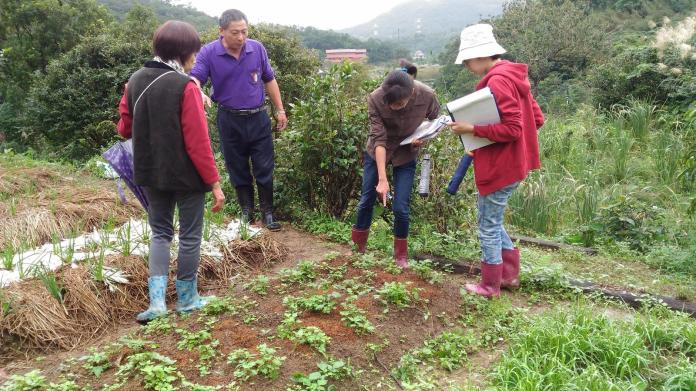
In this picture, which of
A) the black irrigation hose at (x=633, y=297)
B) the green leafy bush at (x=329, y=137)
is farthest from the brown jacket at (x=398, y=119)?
the black irrigation hose at (x=633, y=297)

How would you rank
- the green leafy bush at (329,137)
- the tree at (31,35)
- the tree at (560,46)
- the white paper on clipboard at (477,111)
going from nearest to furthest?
the white paper on clipboard at (477,111) < the green leafy bush at (329,137) < the tree at (31,35) < the tree at (560,46)

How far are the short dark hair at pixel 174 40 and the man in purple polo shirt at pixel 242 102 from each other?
1.32 m

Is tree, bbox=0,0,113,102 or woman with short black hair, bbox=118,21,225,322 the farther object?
tree, bbox=0,0,113,102

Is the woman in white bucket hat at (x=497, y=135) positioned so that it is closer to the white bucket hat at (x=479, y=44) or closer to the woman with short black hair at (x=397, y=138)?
the white bucket hat at (x=479, y=44)

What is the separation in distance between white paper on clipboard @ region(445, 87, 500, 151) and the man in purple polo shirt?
6.96 ft

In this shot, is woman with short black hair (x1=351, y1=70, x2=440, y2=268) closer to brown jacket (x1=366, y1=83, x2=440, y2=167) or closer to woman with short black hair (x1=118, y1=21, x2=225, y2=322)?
brown jacket (x1=366, y1=83, x2=440, y2=167)

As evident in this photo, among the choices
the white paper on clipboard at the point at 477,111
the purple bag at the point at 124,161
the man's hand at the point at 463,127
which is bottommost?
the purple bag at the point at 124,161

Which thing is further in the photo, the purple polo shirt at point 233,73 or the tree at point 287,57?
the tree at point 287,57

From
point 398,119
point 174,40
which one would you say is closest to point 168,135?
point 174,40

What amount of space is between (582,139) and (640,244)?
426 cm

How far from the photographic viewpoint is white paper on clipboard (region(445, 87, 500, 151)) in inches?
133

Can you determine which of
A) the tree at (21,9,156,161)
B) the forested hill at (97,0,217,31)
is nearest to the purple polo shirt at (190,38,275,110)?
the tree at (21,9,156,161)

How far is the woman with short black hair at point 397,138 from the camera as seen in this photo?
3.97 metres

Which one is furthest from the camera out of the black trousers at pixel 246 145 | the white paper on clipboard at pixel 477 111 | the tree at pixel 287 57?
the tree at pixel 287 57
